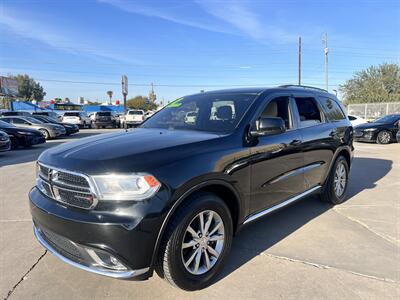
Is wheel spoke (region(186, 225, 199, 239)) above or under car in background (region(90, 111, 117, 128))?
under

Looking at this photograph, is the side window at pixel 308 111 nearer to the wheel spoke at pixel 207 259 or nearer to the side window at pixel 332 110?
the side window at pixel 332 110

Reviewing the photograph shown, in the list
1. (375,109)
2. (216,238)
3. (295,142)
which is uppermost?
(375,109)

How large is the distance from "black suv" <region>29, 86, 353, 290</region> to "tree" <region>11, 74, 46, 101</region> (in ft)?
301

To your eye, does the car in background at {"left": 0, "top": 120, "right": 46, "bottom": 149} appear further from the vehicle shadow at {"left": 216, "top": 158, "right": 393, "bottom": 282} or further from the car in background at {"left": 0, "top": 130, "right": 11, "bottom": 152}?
the vehicle shadow at {"left": 216, "top": 158, "right": 393, "bottom": 282}

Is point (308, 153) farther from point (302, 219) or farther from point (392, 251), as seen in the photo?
point (392, 251)

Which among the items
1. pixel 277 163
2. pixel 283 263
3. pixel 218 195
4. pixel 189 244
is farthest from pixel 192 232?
pixel 277 163

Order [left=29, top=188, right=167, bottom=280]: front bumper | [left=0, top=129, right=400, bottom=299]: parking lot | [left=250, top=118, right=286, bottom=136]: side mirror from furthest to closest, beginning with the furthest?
[left=250, top=118, right=286, bottom=136]: side mirror
[left=0, top=129, right=400, bottom=299]: parking lot
[left=29, top=188, right=167, bottom=280]: front bumper

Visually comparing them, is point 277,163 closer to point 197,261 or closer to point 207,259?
point 207,259

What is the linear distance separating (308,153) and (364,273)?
1.68 metres

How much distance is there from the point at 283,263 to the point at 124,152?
2052mm

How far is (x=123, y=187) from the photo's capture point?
244 cm

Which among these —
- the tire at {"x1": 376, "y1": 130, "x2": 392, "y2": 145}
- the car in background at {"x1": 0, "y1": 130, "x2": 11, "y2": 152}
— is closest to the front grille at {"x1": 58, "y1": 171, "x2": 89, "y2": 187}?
the car in background at {"x1": 0, "y1": 130, "x2": 11, "y2": 152}

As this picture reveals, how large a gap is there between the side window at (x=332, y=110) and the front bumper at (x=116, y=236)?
3.77 m

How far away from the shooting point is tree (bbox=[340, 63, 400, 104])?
5247cm
